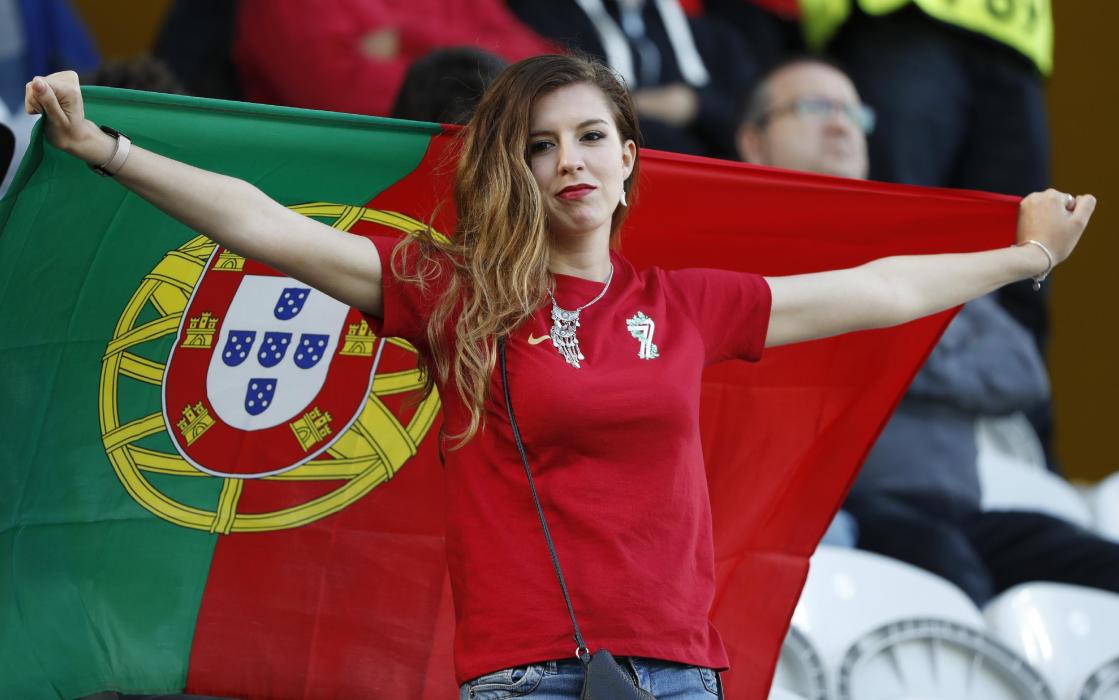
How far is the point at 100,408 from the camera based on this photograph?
8.39 ft

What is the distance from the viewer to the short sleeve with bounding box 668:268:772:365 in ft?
7.34

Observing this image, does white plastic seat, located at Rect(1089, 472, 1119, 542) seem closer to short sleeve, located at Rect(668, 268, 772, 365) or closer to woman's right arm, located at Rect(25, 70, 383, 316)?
short sleeve, located at Rect(668, 268, 772, 365)

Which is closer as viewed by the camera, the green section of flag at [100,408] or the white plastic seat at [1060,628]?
the green section of flag at [100,408]

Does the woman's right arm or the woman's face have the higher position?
the woman's face

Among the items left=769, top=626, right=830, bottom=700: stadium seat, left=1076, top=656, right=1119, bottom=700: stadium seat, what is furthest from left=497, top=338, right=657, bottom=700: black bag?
left=1076, top=656, right=1119, bottom=700: stadium seat

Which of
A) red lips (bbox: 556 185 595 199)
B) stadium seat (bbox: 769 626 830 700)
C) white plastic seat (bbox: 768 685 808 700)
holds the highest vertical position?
red lips (bbox: 556 185 595 199)

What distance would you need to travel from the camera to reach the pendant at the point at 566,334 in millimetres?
2066

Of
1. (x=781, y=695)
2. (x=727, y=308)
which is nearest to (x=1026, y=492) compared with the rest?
(x=781, y=695)

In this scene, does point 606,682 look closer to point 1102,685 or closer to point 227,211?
point 227,211

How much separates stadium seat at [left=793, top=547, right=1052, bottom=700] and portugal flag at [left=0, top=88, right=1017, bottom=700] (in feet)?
1.65

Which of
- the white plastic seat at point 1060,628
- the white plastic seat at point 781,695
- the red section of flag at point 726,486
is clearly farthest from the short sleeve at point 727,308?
the white plastic seat at point 1060,628

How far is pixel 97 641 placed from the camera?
2588 millimetres

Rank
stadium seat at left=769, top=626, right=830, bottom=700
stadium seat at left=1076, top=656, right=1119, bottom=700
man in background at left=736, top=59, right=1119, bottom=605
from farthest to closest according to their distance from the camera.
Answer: man in background at left=736, top=59, right=1119, bottom=605 → stadium seat at left=1076, top=656, right=1119, bottom=700 → stadium seat at left=769, top=626, right=830, bottom=700

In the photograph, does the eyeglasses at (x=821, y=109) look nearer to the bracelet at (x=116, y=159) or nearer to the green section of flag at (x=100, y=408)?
the green section of flag at (x=100, y=408)
